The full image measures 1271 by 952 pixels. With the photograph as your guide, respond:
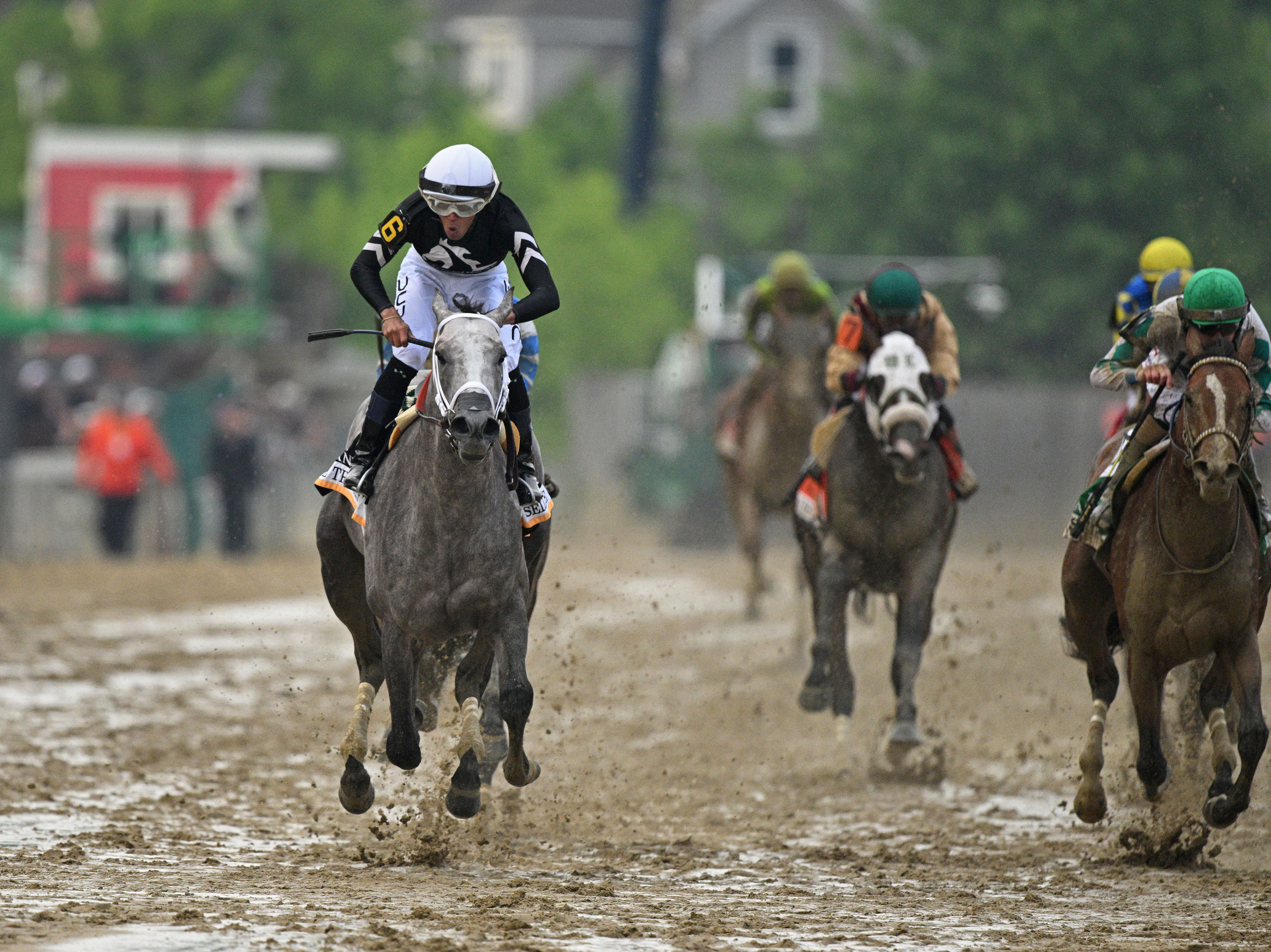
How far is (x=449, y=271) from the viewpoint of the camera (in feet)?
29.7

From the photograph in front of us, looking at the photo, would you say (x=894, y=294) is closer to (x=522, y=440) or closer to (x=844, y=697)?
(x=844, y=697)

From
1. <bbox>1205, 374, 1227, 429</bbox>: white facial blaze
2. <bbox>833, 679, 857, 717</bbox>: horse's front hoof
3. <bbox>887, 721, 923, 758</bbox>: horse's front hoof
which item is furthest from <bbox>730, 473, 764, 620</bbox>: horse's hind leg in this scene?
<bbox>1205, 374, 1227, 429</bbox>: white facial blaze

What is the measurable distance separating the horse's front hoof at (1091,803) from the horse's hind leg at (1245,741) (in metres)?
0.55

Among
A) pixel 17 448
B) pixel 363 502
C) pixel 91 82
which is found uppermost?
pixel 91 82

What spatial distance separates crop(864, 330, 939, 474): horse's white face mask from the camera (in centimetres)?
1106

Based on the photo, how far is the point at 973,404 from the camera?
103 feet

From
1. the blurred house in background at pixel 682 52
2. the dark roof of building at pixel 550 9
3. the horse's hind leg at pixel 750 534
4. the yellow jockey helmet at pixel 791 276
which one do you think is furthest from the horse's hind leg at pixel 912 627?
the dark roof of building at pixel 550 9

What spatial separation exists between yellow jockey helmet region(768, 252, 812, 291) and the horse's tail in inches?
246

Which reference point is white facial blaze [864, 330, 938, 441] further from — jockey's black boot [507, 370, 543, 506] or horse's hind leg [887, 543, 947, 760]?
jockey's black boot [507, 370, 543, 506]

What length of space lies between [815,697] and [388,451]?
12.3ft

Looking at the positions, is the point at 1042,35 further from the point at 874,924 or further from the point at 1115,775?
the point at 874,924

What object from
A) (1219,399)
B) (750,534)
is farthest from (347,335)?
(750,534)

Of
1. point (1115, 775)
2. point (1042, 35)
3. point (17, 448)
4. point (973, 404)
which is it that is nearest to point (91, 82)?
point (17, 448)

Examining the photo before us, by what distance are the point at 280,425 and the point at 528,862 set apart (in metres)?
30.9
